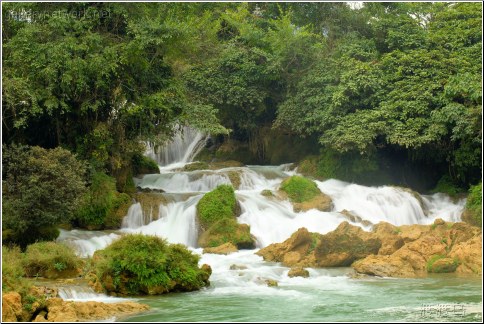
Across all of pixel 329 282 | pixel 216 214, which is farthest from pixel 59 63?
pixel 329 282

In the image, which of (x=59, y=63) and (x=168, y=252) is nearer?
(x=168, y=252)

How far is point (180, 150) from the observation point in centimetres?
3512

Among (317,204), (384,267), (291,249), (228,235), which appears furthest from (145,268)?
(317,204)

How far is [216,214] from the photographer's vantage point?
22.2 m

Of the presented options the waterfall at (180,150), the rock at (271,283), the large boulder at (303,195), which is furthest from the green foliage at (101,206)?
the waterfall at (180,150)

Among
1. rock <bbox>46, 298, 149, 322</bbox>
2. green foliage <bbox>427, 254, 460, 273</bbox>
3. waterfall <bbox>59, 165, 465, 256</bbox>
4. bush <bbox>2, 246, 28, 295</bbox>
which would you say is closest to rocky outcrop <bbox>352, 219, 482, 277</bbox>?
green foliage <bbox>427, 254, 460, 273</bbox>

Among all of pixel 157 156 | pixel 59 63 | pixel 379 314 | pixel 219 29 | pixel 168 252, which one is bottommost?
pixel 379 314

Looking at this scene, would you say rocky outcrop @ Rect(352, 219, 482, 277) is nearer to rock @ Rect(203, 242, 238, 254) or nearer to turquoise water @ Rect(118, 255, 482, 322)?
turquoise water @ Rect(118, 255, 482, 322)

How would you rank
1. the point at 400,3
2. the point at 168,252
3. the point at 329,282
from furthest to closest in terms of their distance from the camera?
the point at 400,3 < the point at 329,282 < the point at 168,252

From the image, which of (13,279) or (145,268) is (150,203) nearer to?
(145,268)

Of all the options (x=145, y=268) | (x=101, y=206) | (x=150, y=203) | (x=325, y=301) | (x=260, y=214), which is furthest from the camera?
(x=150, y=203)

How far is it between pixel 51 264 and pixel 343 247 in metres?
7.81

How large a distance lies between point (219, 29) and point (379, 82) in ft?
33.2

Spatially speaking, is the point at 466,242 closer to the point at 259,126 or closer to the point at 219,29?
the point at 259,126
